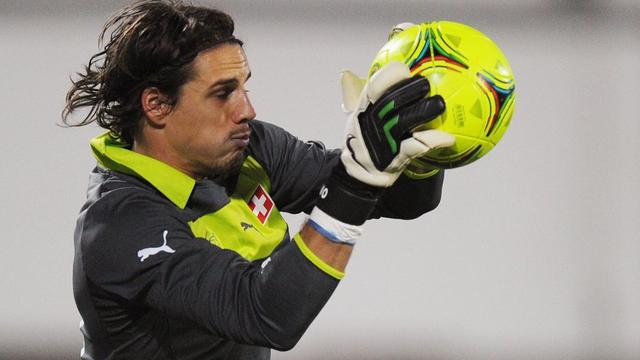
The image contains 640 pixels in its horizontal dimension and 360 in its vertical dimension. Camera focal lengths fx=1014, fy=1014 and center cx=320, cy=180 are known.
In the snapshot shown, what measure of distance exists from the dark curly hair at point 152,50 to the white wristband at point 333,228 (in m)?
0.48

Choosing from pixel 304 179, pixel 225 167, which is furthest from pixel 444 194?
pixel 225 167

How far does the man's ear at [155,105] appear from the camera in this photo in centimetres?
195

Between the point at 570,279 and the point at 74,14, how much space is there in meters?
1.99

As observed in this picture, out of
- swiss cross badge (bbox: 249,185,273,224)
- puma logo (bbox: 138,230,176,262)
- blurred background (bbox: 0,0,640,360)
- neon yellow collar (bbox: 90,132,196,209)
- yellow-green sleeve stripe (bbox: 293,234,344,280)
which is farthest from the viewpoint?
blurred background (bbox: 0,0,640,360)

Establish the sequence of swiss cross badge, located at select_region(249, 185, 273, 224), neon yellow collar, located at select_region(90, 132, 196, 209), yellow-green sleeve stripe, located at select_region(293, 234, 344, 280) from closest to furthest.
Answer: yellow-green sleeve stripe, located at select_region(293, 234, 344, 280) < neon yellow collar, located at select_region(90, 132, 196, 209) < swiss cross badge, located at select_region(249, 185, 273, 224)

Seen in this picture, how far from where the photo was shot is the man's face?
1897 mm

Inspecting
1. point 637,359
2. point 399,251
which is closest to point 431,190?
point 399,251

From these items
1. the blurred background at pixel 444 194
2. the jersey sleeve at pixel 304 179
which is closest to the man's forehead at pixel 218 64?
the jersey sleeve at pixel 304 179

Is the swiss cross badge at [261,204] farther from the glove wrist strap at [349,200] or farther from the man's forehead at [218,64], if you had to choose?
the glove wrist strap at [349,200]

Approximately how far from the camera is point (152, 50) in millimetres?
1912

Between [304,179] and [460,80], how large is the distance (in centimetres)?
56

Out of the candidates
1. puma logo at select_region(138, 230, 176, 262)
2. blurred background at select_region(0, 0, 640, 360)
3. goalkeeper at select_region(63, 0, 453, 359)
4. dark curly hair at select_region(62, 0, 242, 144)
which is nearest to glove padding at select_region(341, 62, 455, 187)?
goalkeeper at select_region(63, 0, 453, 359)

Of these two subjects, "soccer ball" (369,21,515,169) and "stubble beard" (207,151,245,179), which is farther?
"stubble beard" (207,151,245,179)

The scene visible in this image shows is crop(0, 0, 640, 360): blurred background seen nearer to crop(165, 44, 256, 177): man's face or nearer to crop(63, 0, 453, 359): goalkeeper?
crop(63, 0, 453, 359): goalkeeper
